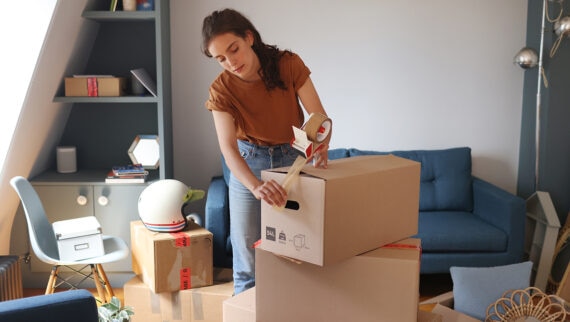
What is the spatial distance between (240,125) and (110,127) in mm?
2019

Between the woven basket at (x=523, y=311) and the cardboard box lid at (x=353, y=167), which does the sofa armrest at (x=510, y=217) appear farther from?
the cardboard box lid at (x=353, y=167)

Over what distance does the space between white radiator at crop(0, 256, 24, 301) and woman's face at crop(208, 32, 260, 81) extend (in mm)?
1392

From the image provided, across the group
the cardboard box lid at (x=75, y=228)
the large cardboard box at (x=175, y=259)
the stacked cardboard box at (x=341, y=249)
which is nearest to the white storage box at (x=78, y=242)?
the cardboard box lid at (x=75, y=228)

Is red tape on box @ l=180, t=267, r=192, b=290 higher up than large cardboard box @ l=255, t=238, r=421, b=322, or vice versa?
large cardboard box @ l=255, t=238, r=421, b=322

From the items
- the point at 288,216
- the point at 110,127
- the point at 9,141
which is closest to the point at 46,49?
the point at 9,141

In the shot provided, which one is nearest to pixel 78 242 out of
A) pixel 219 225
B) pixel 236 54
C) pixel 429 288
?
pixel 219 225

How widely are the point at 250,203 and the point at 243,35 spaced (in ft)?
1.86

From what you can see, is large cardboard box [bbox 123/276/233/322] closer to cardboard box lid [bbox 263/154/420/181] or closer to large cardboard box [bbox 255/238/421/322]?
large cardboard box [bbox 255/238/421/322]

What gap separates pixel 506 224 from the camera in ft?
10.8

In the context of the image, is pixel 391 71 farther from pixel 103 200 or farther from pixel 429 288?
pixel 103 200

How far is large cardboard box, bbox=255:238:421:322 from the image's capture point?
5.16ft

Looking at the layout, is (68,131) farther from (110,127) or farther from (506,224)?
(506,224)

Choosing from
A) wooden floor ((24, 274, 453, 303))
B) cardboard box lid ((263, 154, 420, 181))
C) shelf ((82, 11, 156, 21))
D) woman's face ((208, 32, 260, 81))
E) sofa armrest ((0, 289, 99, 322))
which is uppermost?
shelf ((82, 11, 156, 21))

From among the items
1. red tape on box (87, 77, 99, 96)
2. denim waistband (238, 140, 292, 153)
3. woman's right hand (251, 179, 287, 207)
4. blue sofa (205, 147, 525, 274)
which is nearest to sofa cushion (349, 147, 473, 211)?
blue sofa (205, 147, 525, 274)
